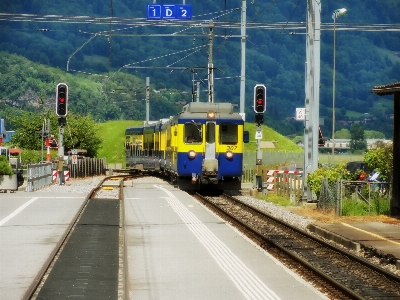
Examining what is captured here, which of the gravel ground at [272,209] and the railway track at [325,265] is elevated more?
the gravel ground at [272,209]

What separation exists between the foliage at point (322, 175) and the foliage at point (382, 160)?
5.65ft

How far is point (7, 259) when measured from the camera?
49.5ft

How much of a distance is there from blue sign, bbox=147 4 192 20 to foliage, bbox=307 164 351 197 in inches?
514

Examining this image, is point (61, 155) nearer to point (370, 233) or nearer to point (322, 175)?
point (322, 175)

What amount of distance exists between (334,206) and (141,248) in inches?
375

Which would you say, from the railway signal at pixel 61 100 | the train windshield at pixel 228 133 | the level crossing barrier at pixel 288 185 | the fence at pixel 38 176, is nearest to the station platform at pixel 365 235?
the level crossing barrier at pixel 288 185

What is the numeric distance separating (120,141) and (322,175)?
3819 inches

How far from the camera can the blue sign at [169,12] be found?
3784 cm

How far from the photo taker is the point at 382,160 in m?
29.6

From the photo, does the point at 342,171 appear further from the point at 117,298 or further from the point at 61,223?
the point at 117,298

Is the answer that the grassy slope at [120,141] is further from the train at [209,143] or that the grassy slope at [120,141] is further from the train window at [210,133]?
the train window at [210,133]

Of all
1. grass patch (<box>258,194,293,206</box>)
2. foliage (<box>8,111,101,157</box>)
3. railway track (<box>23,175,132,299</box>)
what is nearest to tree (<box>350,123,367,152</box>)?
foliage (<box>8,111,101,157</box>)

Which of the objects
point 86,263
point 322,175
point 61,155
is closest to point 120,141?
point 61,155

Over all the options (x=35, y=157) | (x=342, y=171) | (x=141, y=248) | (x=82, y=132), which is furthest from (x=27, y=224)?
(x=82, y=132)
